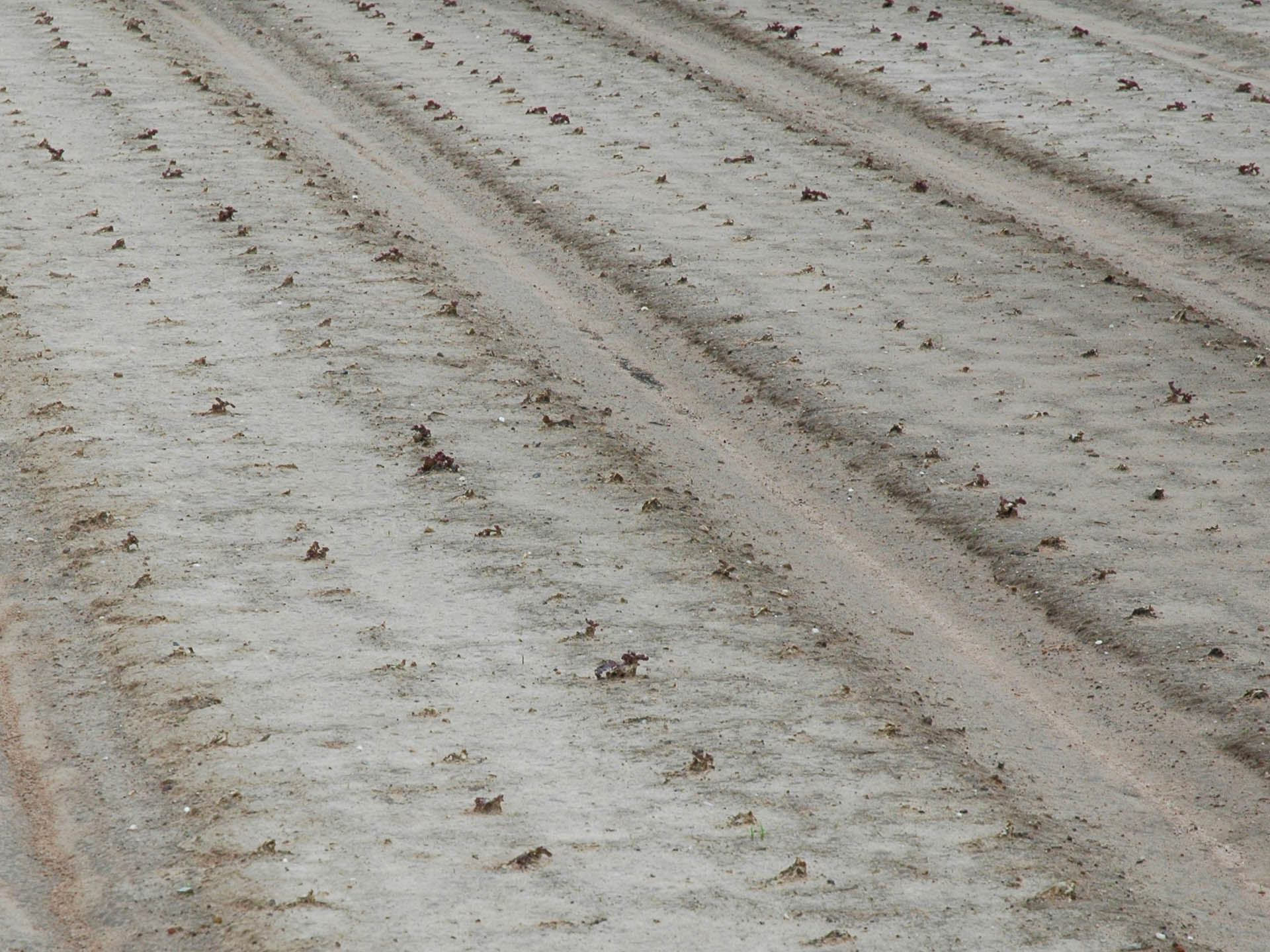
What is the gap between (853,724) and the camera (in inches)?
418

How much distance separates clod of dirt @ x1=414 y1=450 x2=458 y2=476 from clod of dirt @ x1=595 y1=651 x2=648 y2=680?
140 inches

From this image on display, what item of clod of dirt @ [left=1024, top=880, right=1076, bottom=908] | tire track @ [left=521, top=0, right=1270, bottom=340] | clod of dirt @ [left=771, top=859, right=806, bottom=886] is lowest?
clod of dirt @ [left=771, top=859, right=806, bottom=886]

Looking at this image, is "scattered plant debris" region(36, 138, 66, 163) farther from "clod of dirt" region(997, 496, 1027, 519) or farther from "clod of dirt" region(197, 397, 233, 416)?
"clod of dirt" region(997, 496, 1027, 519)

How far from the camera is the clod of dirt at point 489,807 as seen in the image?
9406 mm

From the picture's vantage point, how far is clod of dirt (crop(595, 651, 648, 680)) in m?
10.9

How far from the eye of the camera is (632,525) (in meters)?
13.3

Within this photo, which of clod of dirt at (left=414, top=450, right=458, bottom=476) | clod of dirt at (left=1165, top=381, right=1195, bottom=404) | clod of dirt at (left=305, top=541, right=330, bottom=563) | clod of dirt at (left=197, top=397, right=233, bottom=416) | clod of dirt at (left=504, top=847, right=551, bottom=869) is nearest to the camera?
clod of dirt at (left=504, top=847, right=551, bottom=869)

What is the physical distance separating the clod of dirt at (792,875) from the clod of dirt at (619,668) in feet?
7.77

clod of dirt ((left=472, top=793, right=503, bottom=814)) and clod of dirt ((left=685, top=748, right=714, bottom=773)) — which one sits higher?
clod of dirt ((left=685, top=748, right=714, bottom=773))

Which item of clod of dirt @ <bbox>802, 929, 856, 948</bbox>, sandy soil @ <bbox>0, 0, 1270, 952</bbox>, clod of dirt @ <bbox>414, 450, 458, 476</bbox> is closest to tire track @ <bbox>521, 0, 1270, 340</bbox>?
sandy soil @ <bbox>0, 0, 1270, 952</bbox>

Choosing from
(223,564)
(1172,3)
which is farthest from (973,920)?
(1172,3)

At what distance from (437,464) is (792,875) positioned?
20.5ft

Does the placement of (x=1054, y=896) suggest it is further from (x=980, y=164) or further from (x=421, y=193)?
(x=980, y=164)

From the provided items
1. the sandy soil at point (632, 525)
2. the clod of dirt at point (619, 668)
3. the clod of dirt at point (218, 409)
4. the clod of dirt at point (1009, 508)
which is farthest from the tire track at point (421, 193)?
the clod of dirt at point (218, 409)
